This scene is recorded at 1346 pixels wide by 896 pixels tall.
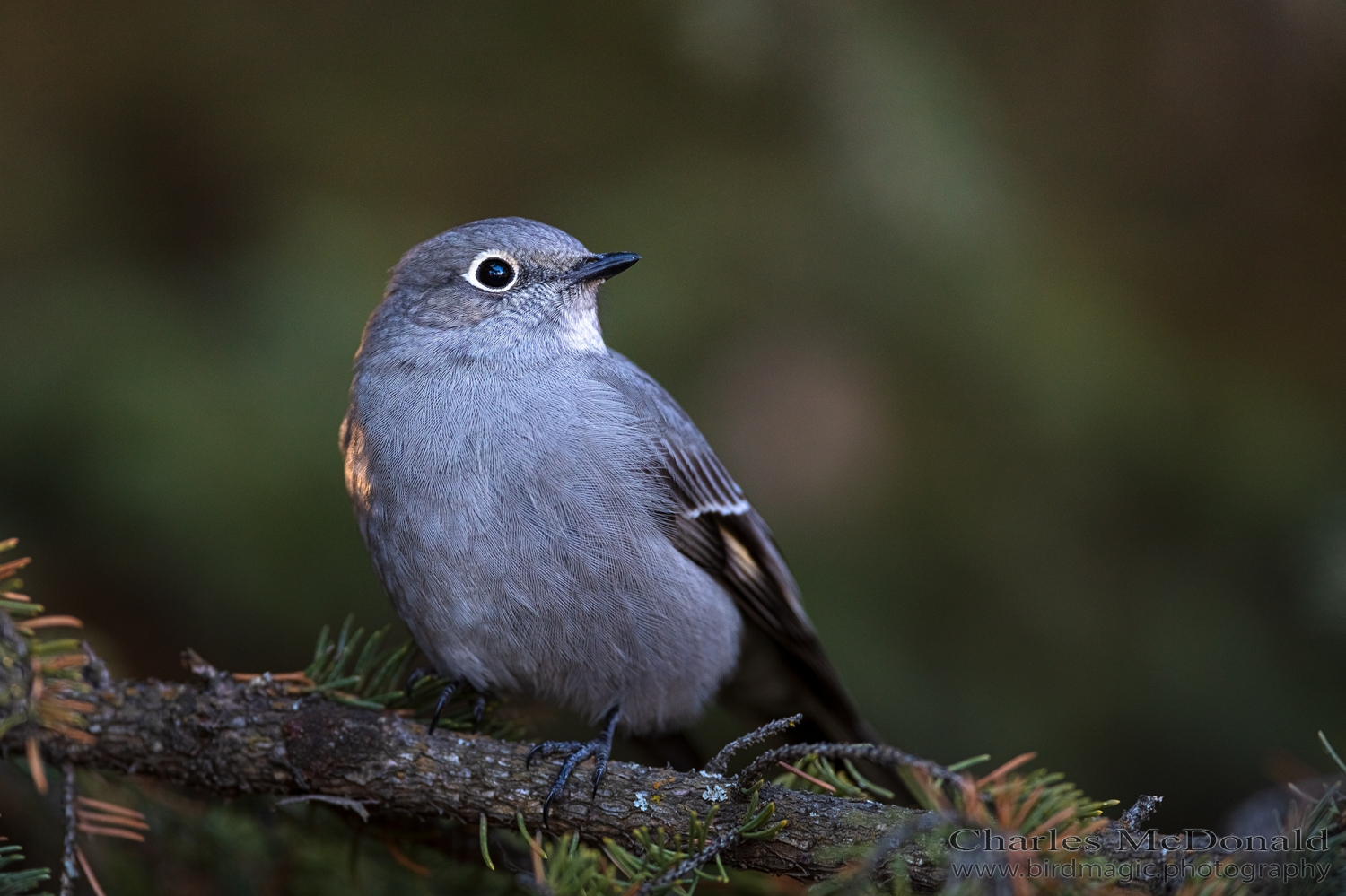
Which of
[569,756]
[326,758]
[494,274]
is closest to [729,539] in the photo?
[569,756]

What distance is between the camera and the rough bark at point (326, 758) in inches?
124

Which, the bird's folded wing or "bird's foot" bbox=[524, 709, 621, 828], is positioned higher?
the bird's folded wing

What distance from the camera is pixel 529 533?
143 inches

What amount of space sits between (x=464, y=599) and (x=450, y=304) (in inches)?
57.0

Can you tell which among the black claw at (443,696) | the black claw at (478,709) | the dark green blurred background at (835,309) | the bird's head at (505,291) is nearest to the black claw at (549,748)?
the black claw at (443,696)

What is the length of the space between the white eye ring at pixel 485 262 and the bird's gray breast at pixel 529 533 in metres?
0.44

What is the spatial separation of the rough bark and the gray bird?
A: 0.51 ft

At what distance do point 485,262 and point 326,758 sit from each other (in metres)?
2.22

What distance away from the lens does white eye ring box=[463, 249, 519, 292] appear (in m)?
4.41

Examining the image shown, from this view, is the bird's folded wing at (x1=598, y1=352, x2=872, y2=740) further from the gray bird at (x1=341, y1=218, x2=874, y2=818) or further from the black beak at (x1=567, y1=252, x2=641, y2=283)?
the black beak at (x1=567, y1=252, x2=641, y2=283)

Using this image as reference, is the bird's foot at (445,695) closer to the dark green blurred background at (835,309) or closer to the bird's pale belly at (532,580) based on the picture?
the bird's pale belly at (532,580)

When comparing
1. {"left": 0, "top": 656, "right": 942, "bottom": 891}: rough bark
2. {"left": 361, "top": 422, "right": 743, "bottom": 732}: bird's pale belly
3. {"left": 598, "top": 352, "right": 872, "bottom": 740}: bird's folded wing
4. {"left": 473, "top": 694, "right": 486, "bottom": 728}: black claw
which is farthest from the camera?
{"left": 598, "top": 352, "right": 872, "bottom": 740}: bird's folded wing

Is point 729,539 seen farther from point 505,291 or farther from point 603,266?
point 505,291

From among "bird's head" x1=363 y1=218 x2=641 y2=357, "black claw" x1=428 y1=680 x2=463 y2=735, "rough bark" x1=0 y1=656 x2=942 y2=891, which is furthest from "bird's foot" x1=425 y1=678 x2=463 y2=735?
"bird's head" x1=363 y1=218 x2=641 y2=357
